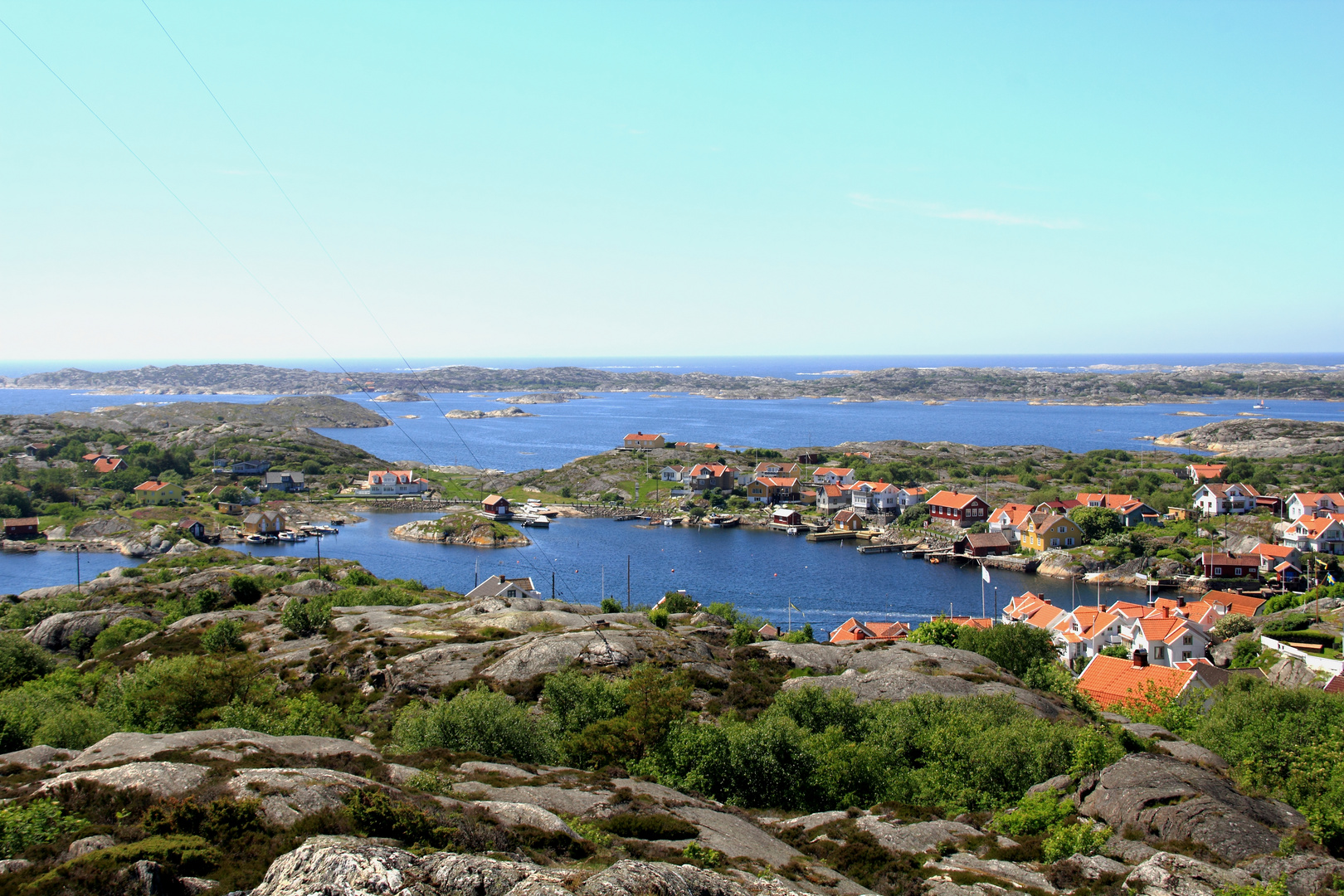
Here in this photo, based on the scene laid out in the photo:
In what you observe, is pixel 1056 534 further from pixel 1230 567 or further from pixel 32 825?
pixel 32 825

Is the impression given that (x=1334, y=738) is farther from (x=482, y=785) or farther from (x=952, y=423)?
(x=952, y=423)

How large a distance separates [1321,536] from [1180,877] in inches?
2316

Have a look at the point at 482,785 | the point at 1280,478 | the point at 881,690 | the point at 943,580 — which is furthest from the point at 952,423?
the point at 482,785

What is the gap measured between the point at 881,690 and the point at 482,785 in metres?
13.8

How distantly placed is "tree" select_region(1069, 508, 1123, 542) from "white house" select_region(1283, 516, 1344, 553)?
36.0 feet

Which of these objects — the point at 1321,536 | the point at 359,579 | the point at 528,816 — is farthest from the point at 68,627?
the point at 1321,536

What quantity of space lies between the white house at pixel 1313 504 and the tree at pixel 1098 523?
15561 millimetres

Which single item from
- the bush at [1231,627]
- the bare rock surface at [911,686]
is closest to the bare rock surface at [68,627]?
the bare rock surface at [911,686]

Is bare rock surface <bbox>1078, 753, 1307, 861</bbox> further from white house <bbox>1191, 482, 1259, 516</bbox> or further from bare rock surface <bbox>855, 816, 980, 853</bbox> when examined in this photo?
white house <bbox>1191, 482, 1259, 516</bbox>

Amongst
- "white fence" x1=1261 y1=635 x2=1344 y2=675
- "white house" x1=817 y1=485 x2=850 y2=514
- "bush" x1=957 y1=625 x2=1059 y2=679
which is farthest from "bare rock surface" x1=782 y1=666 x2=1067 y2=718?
"white house" x1=817 y1=485 x2=850 y2=514

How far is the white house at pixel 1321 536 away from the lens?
5516 cm

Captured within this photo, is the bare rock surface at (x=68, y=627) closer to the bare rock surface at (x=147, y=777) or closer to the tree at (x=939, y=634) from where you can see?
the bare rock surface at (x=147, y=777)

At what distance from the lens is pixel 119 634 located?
1266 inches

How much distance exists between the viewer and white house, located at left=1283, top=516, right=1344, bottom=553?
55.2 meters
